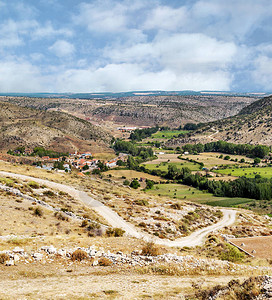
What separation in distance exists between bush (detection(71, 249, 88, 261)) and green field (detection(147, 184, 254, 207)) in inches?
2096

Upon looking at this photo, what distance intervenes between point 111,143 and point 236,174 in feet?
342

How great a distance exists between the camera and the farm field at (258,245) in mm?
28469

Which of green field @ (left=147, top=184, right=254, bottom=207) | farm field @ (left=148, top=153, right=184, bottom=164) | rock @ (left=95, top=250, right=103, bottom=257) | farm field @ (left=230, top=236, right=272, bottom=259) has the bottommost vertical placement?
green field @ (left=147, top=184, right=254, bottom=207)

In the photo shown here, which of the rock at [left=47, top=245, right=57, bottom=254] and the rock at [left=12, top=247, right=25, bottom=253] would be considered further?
the rock at [left=47, top=245, right=57, bottom=254]

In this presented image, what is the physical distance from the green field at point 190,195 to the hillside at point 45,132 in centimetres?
7751

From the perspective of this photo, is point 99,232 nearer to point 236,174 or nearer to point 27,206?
point 27,206

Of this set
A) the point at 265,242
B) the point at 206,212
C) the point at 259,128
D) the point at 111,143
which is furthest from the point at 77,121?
the point at 265,242

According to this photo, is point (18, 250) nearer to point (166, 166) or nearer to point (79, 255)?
point (79, 255)

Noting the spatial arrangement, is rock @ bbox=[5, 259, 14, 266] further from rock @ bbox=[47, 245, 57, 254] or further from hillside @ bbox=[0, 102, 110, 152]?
hillside @ bbox=[0, 102, 110, 152]

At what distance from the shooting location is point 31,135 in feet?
484

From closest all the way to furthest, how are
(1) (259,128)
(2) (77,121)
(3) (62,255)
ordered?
(3) (62,255), (1) (259,128), (2) (77,121)

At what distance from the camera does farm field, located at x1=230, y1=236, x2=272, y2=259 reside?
2847 centimetres

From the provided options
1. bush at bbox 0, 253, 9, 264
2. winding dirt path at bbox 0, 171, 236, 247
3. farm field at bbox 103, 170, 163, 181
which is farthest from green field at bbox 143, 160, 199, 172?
bush at bbox 0, 253, 9, 264

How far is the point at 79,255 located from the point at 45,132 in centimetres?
14672
